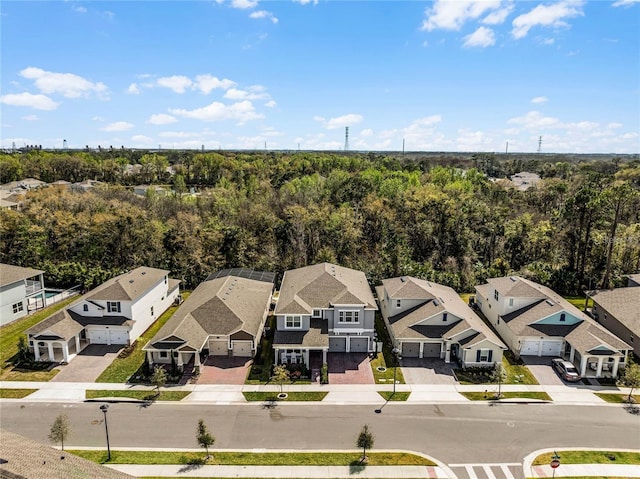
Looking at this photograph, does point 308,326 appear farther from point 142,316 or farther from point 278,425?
point 142,316

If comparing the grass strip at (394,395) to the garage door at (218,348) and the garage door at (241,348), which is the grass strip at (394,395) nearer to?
the garage door at (241,348)

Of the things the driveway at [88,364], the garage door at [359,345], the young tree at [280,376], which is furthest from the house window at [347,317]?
the driveway at [88,364]

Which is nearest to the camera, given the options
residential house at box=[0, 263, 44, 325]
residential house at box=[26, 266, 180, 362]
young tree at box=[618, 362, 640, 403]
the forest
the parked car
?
young tree at box=[618, 362, 640, 403]

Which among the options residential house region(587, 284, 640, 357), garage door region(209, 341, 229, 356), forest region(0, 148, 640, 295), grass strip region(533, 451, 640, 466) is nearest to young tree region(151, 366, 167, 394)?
garage door region(209, 341, 229, 356)

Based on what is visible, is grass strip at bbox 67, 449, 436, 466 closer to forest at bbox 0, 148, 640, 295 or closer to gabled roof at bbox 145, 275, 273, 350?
gabled roof at bbox 145, 275, 273, 350

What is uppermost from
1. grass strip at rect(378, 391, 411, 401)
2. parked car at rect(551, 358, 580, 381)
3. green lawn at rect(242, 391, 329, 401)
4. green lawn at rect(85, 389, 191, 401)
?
parked car at rect(551, 358, 580, 381)

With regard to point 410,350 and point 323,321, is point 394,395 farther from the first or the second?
point 323,321

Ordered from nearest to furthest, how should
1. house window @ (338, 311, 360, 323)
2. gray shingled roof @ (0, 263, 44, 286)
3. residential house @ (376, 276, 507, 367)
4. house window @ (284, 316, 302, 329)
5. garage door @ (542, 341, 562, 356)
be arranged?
residential house @ (376, 276, 507, 367) → house window @ (284, 316, 302, 329) → garage door @ (542, 341, 562, 356) → house window @ (338, 311, 360, 323) → gray shingled roof @ (0, 263, 44, 286)
